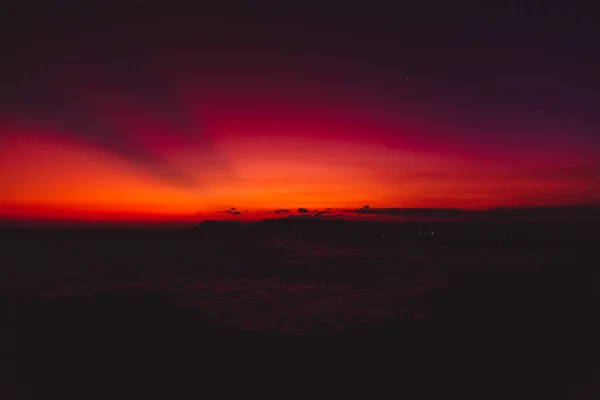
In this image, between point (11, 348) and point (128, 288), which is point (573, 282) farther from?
point (128, 288)

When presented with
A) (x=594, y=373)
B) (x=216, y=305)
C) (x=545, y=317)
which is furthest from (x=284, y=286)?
(x=594, y=373)

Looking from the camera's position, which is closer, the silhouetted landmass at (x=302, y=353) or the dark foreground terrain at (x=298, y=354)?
the dark foreground terrain at (x=298, y=354)

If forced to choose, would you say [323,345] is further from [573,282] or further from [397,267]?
[397,267]

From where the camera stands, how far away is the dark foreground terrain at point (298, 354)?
37.0 feet

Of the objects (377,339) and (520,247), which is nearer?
(377,339)

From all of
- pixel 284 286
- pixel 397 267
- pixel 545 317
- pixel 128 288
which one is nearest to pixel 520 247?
pixel 397 267

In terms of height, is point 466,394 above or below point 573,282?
below

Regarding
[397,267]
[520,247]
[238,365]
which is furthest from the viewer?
[520,247]

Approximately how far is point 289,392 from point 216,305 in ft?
47.9

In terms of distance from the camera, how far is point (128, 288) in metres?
31.8

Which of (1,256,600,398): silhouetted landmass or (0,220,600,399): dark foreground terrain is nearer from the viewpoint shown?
(0,220,600,399): dark foreground terrain

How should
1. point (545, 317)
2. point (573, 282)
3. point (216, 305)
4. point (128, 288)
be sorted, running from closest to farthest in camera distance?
point (545, 317) < point (573, 282) < point (216, 305) < point (128, 288)

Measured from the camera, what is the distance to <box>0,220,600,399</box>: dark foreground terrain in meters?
11.3

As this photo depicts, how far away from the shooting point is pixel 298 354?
13.2m
